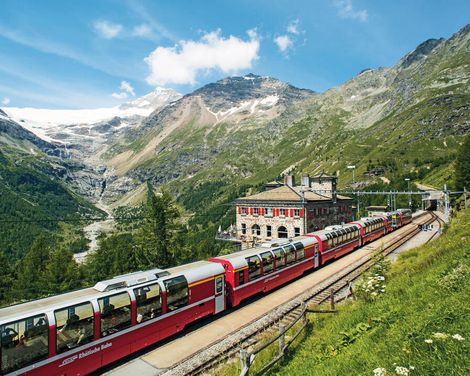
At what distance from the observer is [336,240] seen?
4109 centimetres

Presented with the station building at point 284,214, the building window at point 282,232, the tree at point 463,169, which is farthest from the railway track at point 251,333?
the tree at point 463,169

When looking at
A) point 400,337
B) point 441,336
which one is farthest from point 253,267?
point 441,336

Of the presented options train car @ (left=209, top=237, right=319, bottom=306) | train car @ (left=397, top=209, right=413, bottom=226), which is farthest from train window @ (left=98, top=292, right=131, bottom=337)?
train car @ (left=397, top=209, right=413, bottom=226)

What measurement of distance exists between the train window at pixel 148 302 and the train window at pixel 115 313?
0.58 meters

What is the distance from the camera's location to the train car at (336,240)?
1470 inches

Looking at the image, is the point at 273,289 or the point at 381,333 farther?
the point at 273,289

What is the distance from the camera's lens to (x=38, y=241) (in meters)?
63.4

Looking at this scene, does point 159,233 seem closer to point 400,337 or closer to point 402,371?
point 400,337

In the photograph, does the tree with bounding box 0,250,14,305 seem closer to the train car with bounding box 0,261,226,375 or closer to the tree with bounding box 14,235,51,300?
the tree with bounding box 14,235,51,300

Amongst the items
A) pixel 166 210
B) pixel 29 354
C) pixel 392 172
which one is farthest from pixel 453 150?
pixel 29 354

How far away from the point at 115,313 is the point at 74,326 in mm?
2044

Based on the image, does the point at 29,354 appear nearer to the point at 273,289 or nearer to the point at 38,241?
the point at 273,289

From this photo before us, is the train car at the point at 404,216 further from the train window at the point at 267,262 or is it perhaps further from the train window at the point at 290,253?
the train window at the point at 267,262

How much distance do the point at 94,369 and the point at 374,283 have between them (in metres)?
13.9
